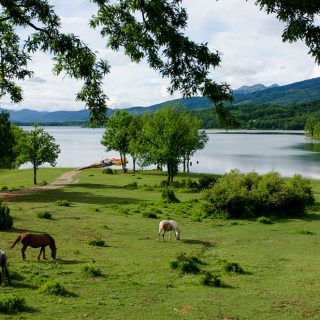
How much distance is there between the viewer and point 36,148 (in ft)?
256

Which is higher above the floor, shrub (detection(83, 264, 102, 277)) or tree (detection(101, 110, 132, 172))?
tree (detection(101, 110, 132, 172))

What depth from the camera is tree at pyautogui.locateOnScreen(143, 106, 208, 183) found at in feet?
263

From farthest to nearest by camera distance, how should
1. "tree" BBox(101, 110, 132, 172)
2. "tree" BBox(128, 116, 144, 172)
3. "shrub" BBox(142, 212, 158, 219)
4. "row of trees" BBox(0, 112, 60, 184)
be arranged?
1. "tree" BBox(101, 110, 132, 172)
2. "tree" BBox(128, 116, 144, 172)
3. "row of trees" BBox(0, 112, 60, 184)
4. "shrub" BBox(142, 212, 158, 219)

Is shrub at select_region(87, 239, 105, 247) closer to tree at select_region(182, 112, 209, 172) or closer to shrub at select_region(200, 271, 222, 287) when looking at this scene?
shrub at select_region(200, 271, 222, 287)

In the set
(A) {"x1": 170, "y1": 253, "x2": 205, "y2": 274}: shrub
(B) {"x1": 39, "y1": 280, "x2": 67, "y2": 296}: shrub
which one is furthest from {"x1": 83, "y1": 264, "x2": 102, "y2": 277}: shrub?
(A) {"x1": 170, "y1": 253, "x2": 205, "y2": 274}: shrub

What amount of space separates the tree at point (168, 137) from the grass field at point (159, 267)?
3428cm

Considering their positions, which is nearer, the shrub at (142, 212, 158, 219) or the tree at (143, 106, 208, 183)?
the shrub at (142, 212, 158, 219)

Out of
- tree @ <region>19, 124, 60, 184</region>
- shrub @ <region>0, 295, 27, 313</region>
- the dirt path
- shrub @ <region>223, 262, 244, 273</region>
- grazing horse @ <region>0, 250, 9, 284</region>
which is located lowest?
the dirt path

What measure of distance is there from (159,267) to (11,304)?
31.1ft

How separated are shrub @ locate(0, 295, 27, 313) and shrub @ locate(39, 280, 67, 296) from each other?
5.73ft

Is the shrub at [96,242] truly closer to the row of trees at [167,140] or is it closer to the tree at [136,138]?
the row of trees at [167,140]

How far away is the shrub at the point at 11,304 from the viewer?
15383mm

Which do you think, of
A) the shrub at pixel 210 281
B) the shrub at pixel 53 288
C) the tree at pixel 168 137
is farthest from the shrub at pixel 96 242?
the tree at pixel 168 137

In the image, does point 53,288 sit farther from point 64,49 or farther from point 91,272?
point 64,49
